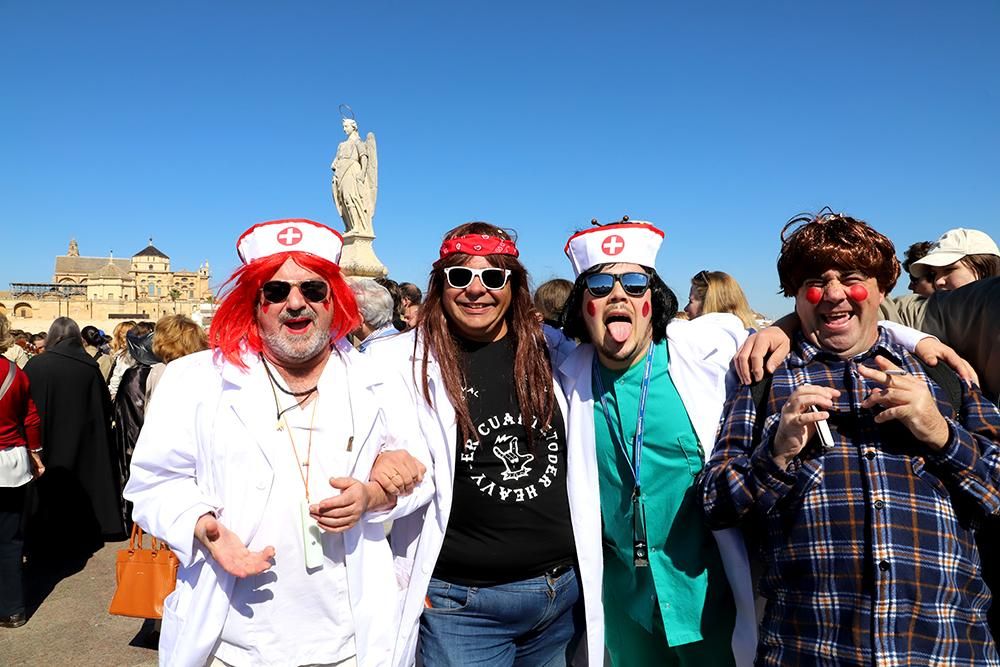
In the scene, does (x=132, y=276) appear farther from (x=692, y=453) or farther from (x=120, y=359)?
(x=692, y=453)

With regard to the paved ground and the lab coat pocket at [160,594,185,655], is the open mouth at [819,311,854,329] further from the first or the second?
the paved ground

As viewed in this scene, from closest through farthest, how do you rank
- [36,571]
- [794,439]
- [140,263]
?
[794,439], [36,571], [140,263]

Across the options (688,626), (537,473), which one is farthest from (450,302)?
(688,626)

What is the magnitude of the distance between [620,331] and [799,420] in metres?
0.82

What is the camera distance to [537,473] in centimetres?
262

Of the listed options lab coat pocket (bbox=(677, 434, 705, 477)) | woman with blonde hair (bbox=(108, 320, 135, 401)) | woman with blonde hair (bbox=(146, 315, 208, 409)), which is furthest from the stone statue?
lab coat pocket (bbox=(677, 434, 705, 477))

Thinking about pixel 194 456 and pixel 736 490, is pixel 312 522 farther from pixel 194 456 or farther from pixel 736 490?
pixel 736 490

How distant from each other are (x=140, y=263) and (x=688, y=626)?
126 m

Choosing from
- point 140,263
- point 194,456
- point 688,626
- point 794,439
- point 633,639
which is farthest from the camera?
point 140,263

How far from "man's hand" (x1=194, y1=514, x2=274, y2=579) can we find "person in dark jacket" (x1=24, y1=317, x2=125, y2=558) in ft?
16.6

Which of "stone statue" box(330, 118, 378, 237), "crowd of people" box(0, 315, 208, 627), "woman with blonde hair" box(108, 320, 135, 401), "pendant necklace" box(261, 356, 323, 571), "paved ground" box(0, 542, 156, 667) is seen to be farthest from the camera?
"stone statue" box(330, 118, 378, 237)

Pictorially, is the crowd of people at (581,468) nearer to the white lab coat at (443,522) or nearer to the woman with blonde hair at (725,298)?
the white lab coat at (443,522)

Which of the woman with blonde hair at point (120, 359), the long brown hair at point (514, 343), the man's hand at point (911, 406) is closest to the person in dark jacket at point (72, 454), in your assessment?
the woman with blonde hair at point (120, 359)

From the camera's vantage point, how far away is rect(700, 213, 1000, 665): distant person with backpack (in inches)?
75.6
